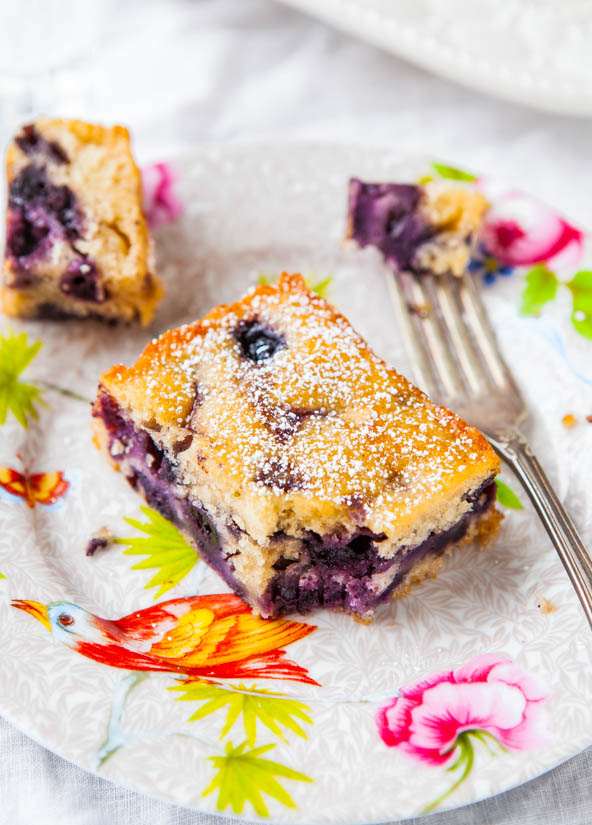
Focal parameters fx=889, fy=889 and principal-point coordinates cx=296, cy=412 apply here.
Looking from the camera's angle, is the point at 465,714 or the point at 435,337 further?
the point at 435,337

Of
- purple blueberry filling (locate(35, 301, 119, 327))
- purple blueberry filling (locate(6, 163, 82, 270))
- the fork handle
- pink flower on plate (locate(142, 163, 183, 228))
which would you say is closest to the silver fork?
the fork handle

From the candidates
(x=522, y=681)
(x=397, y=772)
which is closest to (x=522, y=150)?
(x=522, y=681)

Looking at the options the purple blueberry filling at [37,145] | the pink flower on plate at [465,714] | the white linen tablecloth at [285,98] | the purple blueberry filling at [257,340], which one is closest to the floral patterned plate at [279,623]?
the pink flower on plate at [465,714]

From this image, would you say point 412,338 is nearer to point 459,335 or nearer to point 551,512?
point 459,335

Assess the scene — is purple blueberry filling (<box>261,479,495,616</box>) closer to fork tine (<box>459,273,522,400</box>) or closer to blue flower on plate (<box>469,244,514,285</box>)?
fork tine (<box>459,273,522,400</box>)

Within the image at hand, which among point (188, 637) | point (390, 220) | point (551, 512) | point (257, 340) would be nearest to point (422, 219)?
point (390, 220)

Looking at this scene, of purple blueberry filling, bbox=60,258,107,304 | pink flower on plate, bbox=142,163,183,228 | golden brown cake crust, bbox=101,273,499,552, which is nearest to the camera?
golden brown cake crust, bbox=101,273,499,552

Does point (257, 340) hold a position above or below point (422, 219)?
below
